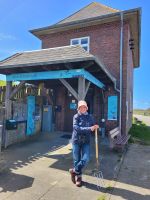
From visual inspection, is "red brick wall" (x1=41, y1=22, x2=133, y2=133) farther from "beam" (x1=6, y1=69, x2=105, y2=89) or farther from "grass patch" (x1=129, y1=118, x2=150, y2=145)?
"beam" (x1=6, y1=69, x2=105, y2=89)

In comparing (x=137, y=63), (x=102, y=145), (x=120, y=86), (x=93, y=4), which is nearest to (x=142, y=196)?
(x=102, y=145)

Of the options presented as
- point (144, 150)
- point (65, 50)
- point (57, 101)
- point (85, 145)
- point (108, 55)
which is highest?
point (108, 55)

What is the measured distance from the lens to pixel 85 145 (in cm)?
513

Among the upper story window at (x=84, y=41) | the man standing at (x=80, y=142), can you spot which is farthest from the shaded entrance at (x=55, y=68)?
the upper story window at (x=84, y=41)

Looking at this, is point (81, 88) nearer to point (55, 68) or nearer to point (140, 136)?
point (55, 68)

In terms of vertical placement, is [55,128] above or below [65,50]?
below

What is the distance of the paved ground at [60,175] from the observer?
14.7 ft

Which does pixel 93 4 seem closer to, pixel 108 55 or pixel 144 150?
pixel 108 55

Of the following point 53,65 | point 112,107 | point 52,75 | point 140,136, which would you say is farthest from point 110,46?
point 140,136

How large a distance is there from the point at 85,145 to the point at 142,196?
162 cm

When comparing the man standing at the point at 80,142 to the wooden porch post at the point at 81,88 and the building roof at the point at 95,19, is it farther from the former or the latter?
the building roof at the point at 95,19

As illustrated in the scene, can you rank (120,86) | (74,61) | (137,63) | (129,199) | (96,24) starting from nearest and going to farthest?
(129,199) → (74,61) → (120,86) → (96,24) → (137,63)

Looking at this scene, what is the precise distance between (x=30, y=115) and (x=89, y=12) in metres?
8.35

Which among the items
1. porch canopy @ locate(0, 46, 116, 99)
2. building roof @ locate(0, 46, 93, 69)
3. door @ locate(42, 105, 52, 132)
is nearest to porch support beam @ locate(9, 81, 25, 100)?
porch canopy @ locate(0, 46, 116, 99)
